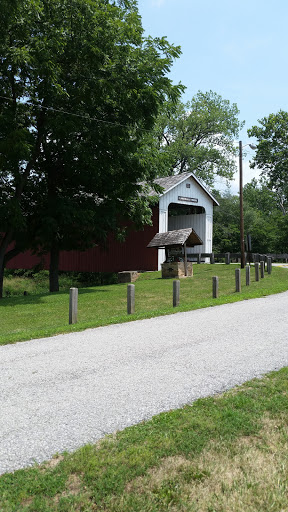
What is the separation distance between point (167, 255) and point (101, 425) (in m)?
22.4

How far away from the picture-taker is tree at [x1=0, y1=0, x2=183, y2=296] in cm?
1734

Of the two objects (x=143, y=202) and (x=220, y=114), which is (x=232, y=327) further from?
(x=220, y=114)

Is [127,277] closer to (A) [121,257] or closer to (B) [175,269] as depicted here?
(B) [175,269]

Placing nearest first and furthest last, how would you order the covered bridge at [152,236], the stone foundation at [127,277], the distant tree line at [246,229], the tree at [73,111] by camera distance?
the tree at [73,111] < the stone foundation at [127,277] < the covered bridge at [152,236] < the distant tree line at [246,229]

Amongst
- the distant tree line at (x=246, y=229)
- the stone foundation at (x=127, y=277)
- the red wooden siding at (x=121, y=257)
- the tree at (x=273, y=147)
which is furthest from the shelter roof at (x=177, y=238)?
the tree at (x=273, y=147)

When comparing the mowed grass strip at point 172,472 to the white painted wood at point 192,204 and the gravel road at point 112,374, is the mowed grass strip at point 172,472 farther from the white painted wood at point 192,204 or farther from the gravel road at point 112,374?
the white painted wood at point 192,204

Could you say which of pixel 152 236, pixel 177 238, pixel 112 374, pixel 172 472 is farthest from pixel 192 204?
pixel 172 472

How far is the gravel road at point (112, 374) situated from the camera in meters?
4.00

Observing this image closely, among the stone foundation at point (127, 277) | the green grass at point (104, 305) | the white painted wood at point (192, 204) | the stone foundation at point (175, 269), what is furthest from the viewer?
the white painted wood at point (192, 204)

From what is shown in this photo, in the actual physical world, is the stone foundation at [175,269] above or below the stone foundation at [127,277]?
above

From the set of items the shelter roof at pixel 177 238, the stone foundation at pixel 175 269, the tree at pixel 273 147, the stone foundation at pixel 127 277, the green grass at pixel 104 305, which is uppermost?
the tree at pixel 273 147

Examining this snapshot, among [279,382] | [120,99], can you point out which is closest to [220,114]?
[120,99]

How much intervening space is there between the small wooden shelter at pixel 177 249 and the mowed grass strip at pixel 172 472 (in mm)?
20630

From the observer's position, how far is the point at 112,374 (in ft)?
19.1
